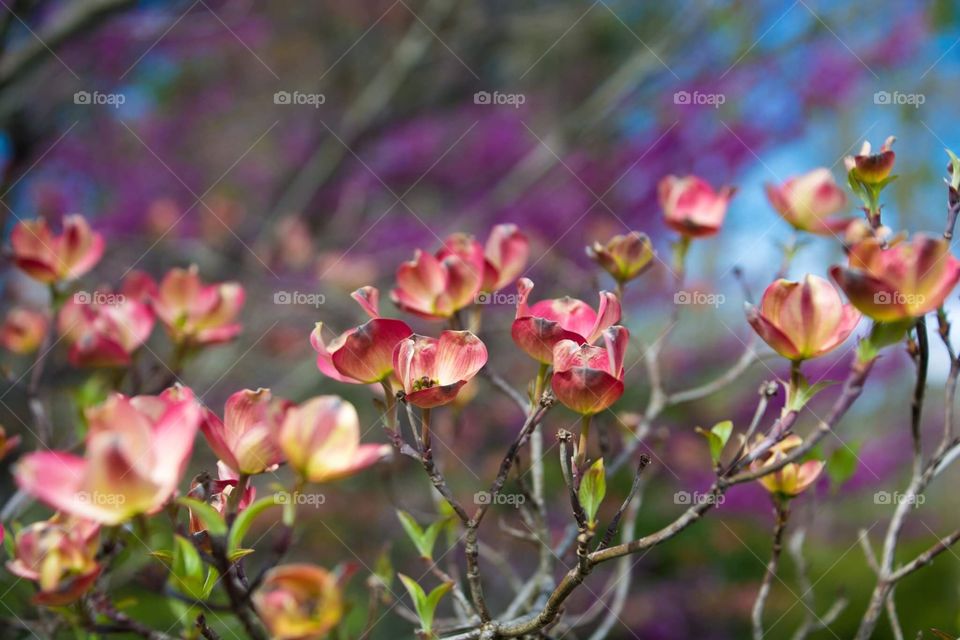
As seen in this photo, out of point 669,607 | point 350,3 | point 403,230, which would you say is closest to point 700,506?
point 669,607

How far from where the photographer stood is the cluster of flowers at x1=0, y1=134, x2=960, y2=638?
392mm

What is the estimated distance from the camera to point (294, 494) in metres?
0.43

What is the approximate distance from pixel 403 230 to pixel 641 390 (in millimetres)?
1376

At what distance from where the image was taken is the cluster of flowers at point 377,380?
39 cm

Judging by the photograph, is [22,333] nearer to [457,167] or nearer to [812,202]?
[812,202]

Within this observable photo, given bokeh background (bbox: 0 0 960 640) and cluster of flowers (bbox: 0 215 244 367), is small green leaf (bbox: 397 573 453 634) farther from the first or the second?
bokeh background (bbox: 0 0 960 640)

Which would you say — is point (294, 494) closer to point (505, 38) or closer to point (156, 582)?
point (156, 582)
